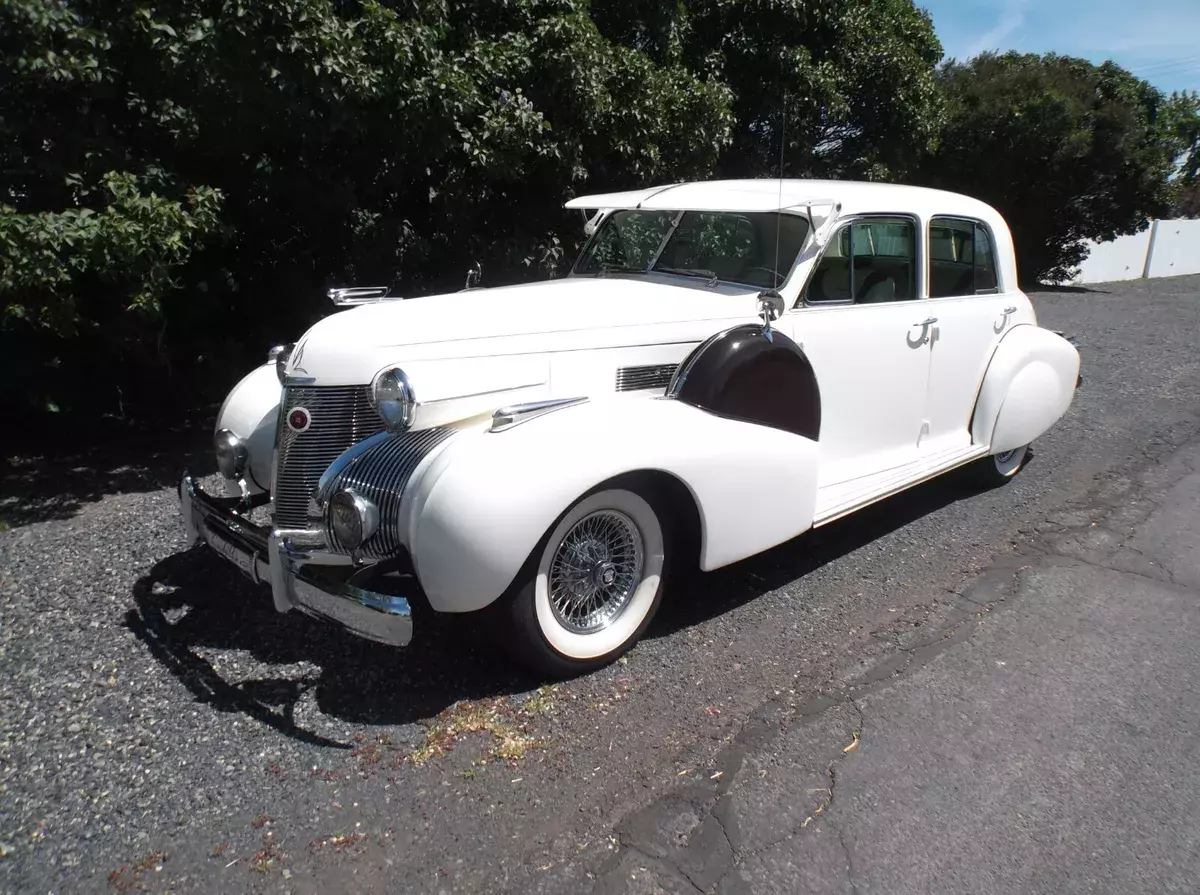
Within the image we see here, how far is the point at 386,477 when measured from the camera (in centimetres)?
329

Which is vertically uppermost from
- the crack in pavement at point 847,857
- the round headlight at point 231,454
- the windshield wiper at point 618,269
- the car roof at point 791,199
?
the car roof at point 791,199

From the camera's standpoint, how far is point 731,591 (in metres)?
4.48

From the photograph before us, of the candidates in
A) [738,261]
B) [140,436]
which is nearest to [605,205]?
[738,261]

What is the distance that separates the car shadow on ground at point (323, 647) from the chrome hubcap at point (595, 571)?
1.04ft

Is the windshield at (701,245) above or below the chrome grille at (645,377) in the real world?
above

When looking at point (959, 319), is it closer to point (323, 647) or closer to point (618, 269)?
point (618, 269)

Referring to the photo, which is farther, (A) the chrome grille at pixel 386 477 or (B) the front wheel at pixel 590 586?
(B) the front wheel at pixel 590 586

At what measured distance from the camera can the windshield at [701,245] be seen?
4543 mm

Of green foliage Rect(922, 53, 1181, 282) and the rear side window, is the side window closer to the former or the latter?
the rear side window

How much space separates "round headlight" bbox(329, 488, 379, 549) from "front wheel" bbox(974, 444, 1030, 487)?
4.30 meters

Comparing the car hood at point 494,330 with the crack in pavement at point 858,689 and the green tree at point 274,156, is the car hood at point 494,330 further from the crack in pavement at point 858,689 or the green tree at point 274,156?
the green tree at point 274,156

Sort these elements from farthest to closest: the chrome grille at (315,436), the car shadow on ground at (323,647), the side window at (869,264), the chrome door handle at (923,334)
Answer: the chrome door handle at (923,334)
the side window at (869,264)
the chrome grille at (315,436)
the car shadow on ground at (323,647)

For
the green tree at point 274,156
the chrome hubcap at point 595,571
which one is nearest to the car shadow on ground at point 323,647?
the chrome hubcap at point 595,571

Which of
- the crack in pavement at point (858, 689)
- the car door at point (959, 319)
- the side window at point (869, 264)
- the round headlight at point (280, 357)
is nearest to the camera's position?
the crack in pavement at point (858, 689)
